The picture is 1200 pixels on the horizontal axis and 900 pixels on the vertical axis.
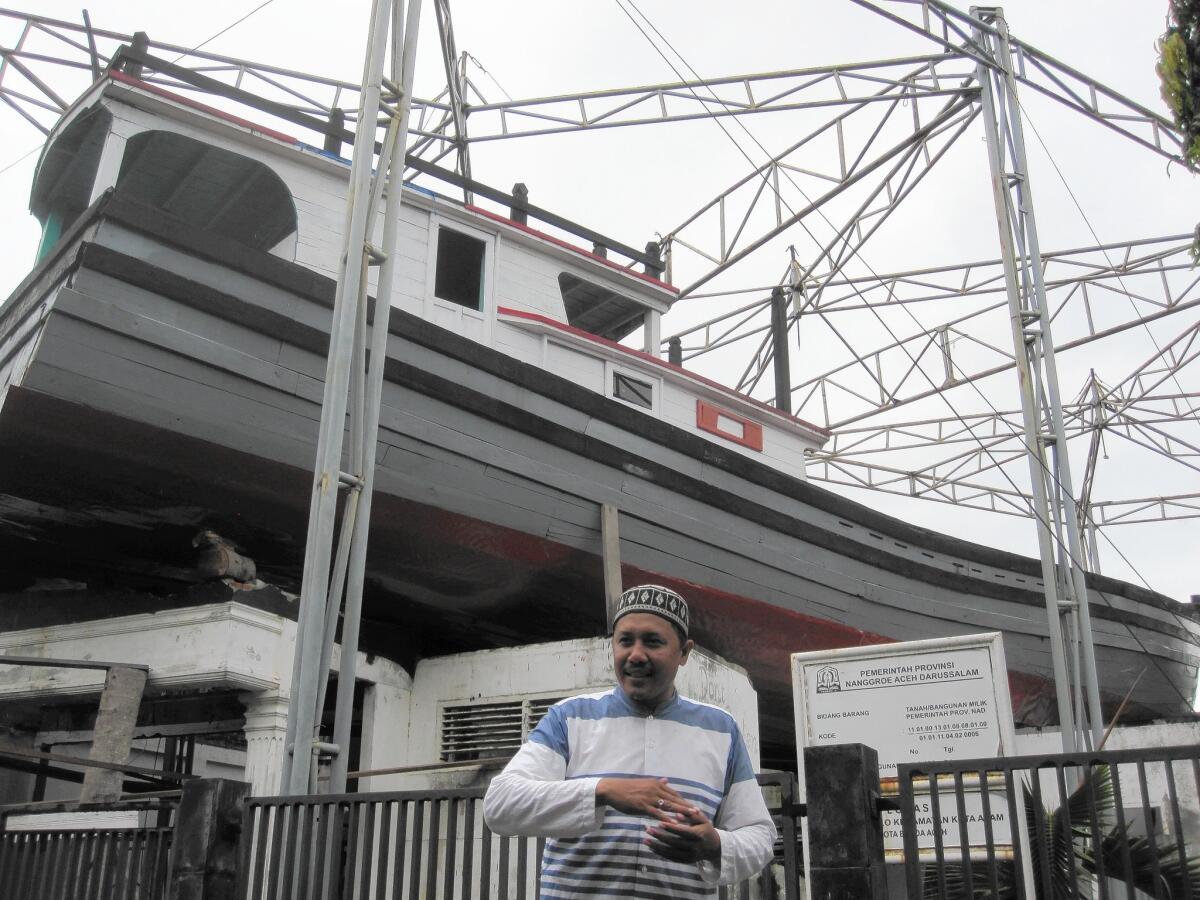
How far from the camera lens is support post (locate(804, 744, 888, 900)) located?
3.14 metres

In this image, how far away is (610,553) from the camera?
8.61 metres

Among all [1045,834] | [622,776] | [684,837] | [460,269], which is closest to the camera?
[684,837]

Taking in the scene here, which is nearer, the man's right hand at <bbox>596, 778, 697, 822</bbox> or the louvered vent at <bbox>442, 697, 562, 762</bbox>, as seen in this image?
the man's right hand at <bbox>596, 778, 697, 822</bbox>

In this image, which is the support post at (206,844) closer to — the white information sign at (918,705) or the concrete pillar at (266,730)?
the concrete pillar at (266,730)

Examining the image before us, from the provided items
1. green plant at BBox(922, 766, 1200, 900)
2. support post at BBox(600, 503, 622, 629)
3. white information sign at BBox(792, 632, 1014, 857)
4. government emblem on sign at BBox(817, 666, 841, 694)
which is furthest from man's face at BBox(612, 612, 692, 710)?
support post at BBox(600, 503, 622, 629)

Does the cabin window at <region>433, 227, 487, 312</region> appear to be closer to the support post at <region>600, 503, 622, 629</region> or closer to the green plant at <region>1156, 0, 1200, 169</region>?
the support post at <region>600, 503, 622, 629</region>

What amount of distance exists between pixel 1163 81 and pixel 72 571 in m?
7.74

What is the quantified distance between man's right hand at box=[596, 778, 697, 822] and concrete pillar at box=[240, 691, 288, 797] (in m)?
5.20

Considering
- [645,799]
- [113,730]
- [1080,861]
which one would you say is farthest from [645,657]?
[113,730]

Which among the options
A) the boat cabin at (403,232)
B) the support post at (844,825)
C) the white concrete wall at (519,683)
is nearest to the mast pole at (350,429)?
the white concrete wall at (519,683)

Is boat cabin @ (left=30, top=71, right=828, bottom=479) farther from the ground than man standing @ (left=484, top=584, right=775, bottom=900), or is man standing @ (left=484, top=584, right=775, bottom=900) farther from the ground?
boat cabin @ (left=30, top=71, right=828, bottom=479)

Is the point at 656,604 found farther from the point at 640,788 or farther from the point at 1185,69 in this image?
the point at 1185,69

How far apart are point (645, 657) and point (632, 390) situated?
779 cm

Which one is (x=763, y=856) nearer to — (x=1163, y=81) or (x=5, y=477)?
(x=1163, y=81)
